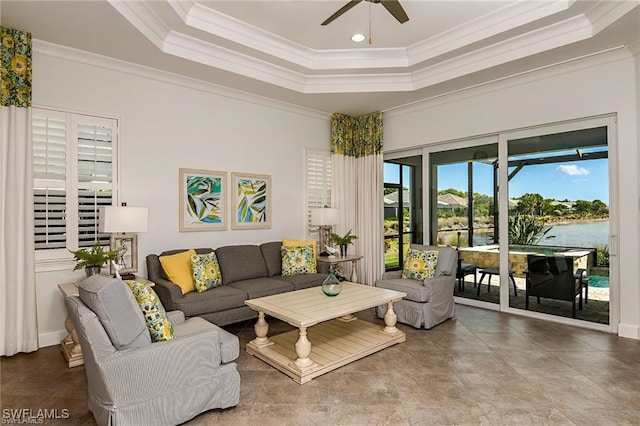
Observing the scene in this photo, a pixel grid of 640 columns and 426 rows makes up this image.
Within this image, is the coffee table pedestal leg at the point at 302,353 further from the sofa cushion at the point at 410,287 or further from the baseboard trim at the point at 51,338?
the baseboard trim at the point at 51,338

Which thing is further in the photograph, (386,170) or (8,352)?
(386,170)

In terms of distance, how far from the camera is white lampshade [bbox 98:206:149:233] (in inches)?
139

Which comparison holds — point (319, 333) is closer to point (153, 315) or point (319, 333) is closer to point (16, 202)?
point (153, 315)

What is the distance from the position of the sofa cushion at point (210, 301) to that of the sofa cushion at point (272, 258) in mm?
873

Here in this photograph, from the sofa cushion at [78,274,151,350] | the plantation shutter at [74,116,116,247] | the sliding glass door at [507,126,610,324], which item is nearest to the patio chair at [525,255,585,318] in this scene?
the sliding glass door at [507,126,610,324]

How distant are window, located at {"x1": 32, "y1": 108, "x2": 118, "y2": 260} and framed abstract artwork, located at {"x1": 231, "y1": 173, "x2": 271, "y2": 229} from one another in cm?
155

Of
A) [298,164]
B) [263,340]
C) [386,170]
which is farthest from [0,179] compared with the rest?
[386,170]

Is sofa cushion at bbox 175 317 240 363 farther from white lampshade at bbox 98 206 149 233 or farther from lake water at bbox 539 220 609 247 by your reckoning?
lake water at bbox 539 220 609 247

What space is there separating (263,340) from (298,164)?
3126 mm

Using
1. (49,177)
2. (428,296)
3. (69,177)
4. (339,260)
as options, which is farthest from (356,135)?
(49,177)

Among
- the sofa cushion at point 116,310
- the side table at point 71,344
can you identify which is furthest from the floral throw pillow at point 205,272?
the sofa cushion at point 116,310

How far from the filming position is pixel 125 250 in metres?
3.96

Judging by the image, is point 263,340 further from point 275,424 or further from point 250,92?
point 250,92

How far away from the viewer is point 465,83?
4.79 metres
